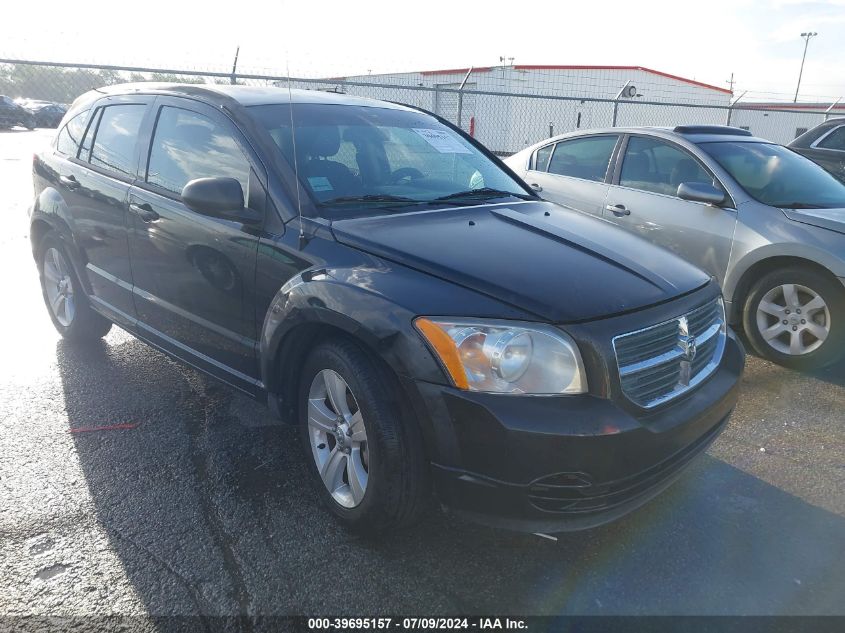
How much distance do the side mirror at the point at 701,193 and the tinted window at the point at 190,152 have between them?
10.9ft

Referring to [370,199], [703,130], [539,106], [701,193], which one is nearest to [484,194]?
[370,199]

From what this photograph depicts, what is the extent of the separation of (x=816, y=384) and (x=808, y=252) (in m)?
0.89

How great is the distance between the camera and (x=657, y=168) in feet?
17.6

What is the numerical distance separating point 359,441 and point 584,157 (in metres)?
4.42

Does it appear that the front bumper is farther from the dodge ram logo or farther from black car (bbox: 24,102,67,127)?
black car (bbox: 24,102,67,127)

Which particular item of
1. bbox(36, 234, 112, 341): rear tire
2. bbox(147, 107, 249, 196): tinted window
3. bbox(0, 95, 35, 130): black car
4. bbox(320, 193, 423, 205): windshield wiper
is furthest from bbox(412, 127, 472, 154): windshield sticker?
bbox(0, 95, 35, 130): black car

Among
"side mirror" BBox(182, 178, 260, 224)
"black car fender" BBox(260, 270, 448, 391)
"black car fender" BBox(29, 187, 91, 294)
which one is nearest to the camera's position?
"black car fender" BBox(260, 270, 448, 391)

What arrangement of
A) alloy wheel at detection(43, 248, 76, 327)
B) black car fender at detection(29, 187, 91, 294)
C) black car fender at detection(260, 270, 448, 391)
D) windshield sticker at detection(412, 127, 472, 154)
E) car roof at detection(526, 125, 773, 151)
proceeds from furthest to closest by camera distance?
car roof at detection(526, 125, 773, 151), alloy wheel at detection(43, 248, 76, 327), black car fender at detection(29, 187, 91, 294), windshield sticker at detection(412, 127, 472, 154), black car fender at detection(260, 270, 448, 391)

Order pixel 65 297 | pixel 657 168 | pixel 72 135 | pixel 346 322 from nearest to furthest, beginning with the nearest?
pixel 346 322, pixel 72 135, pixel 65 297, pixel 657 168

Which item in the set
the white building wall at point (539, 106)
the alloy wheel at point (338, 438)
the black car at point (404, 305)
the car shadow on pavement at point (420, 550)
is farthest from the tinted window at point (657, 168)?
the white building wall at point (539, 106)

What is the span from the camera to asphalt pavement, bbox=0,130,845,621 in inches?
88.8

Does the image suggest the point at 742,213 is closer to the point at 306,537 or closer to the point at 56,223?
the point at 306,537

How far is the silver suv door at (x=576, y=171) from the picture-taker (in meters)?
5.68

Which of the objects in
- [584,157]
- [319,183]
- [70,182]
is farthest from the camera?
[584,157]
